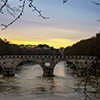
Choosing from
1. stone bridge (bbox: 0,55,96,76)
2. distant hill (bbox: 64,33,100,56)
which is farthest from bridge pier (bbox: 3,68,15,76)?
distant hill (bbox: 64,33,100,56)

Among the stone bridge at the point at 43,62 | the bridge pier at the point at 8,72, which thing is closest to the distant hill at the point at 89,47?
the stone bridge at the point at 43,62

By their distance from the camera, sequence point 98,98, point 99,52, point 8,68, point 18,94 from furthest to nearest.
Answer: point 8,68
point 18,94
point 98,98
point 99,52

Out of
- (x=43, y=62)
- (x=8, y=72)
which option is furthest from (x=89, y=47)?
(x=43, y=62)

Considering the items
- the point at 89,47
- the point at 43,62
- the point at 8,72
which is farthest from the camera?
the point at 43,62

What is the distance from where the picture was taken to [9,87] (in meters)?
28.1

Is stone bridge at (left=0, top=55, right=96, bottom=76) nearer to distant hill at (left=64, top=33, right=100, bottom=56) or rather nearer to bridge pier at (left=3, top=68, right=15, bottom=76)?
bridge pier at (left=3, top=68, right=15, bottom=76)

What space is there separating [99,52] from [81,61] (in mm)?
39554

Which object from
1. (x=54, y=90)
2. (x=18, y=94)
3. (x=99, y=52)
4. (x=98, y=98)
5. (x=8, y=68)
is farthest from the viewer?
(x=8, y=68)

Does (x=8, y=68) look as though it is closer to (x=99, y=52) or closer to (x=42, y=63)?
(x=42, y=63)

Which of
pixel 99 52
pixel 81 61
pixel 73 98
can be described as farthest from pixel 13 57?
pixel 99 52

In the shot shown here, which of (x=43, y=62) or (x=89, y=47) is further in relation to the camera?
(x=43, y=62)

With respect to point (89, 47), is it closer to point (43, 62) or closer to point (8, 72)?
point (8, 72)

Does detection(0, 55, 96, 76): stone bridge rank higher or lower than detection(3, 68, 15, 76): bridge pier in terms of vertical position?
higher

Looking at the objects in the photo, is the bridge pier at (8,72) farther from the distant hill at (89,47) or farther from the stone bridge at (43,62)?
the distant hill at (89,47)
